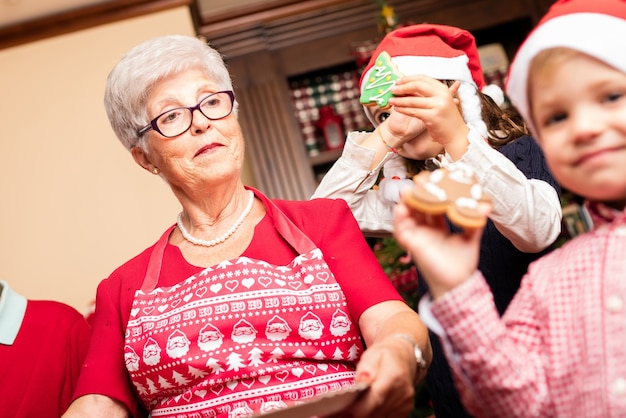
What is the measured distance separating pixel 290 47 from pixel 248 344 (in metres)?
2.62

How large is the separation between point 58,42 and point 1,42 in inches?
10.5

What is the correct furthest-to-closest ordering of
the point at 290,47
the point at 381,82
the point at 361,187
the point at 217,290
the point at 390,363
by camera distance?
the point at 290,47 → the point at 361,187 → the point at 381,82 → the point at 217,290 → the point at 390,363

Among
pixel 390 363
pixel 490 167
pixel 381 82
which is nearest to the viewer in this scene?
pixel 390 363

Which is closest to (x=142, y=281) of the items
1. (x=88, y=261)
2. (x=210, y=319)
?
(x=210, y=319)

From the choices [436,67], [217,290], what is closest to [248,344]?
[217,290]

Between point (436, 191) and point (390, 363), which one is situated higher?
point (436, 191)

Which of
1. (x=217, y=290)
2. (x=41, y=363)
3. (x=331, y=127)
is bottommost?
(x=41, y=363)

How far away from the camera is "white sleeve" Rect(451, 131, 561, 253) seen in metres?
1.33

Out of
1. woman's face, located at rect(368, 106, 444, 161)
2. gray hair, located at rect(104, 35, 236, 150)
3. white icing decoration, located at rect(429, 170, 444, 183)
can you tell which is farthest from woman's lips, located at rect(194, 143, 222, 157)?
white icing decoration, located at rect(429, 170, 444, 183)

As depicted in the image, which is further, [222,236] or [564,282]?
[222,236]

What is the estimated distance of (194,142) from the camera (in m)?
1.64

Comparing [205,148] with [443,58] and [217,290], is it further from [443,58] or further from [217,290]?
[443,58]

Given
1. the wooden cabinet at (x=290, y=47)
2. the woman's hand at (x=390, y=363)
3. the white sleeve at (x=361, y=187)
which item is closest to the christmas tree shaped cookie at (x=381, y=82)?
the white sleeve at (x=361, y=187)

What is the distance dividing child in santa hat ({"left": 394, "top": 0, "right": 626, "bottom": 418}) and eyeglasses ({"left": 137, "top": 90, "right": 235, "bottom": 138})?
0.77m
